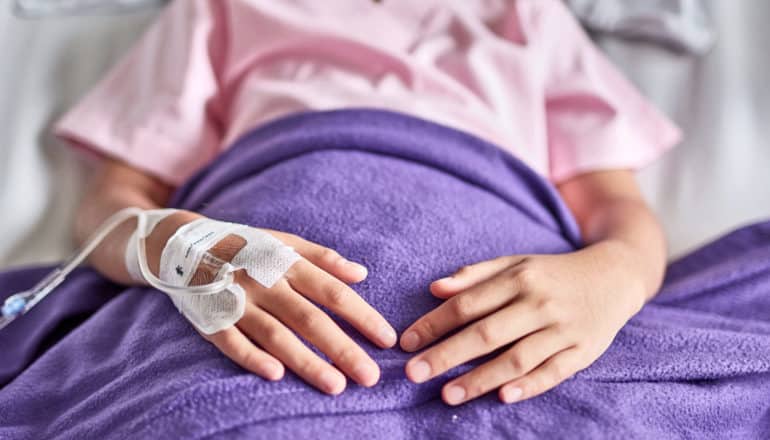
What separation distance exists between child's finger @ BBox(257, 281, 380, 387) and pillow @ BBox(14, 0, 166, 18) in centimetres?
76

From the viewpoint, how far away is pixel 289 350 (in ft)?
2.14

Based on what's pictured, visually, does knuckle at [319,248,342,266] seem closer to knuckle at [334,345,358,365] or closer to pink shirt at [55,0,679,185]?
knuckle at [334,345,358,365]

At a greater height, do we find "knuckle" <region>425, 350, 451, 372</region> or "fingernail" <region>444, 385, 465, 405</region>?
"knuckle" <region>425, 350, 451, 372</region>

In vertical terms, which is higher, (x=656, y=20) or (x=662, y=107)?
(x=656, y=20)

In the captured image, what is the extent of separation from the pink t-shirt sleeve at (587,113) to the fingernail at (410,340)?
48cm

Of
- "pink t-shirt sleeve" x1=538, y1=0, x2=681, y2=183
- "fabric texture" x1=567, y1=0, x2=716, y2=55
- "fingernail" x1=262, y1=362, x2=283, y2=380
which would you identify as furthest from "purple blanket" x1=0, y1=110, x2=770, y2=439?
"fabric texture" x1=567, y1=0, x2=716, y2=55

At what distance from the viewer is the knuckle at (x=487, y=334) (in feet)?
2.23

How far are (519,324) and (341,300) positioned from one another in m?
0.15

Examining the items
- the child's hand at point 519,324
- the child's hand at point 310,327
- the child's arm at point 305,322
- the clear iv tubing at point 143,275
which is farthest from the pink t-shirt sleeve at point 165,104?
the child's hand at point 519,324

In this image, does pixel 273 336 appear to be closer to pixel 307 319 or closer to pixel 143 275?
pixel 307 319

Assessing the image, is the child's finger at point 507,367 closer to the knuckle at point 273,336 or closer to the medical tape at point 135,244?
the knuckle at point 273,336

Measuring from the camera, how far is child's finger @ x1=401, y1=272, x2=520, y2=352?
685 millimetres

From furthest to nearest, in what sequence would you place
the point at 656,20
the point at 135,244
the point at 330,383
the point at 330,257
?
the point at 656,20 < the point at 135,244 < the point at 330,257 < the point at 330,383

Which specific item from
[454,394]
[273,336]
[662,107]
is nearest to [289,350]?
[273,336]
